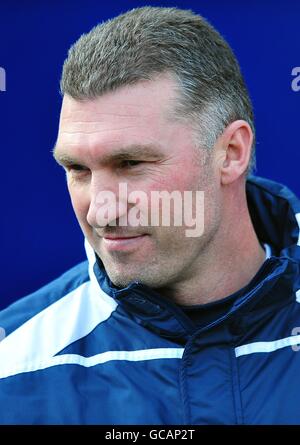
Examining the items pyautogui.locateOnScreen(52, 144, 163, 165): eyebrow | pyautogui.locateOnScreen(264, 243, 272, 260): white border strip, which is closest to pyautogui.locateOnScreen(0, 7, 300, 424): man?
pyautogui.locateOnScreen(52, 144, 163, 165): eyebrow

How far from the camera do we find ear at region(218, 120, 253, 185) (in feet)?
5.09

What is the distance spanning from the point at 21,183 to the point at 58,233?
0.59 feet

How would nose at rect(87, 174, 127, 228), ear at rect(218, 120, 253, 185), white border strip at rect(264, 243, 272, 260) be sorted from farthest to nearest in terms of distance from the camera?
1. white border strip at rect(264, 243, 272, 260)
2. ear at rect(218, 120, 253, 185)
3. nose at rect(87, 174, 127, 228)

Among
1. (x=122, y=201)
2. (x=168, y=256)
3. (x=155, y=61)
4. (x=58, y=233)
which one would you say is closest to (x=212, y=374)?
(x=168, y=256)

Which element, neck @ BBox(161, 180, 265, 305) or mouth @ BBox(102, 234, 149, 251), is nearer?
mouth @ BBox(102, 234, 149, 251)

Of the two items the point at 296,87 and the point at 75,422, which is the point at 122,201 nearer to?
the point at 75,422

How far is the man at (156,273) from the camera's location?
1.43 metres

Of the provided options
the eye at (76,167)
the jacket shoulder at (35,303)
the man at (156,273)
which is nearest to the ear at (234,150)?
the man at (156,273)

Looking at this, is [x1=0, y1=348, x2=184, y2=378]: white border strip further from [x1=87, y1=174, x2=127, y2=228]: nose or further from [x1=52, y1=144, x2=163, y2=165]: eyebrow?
[x1=52, y1=144, x2=163, y2=165]: eyebrow

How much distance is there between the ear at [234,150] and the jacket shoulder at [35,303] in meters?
0.41

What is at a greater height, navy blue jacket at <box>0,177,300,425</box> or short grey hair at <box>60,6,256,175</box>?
short grey hair at <box>60,6,256,175</box>

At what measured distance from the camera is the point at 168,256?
1474 mm
